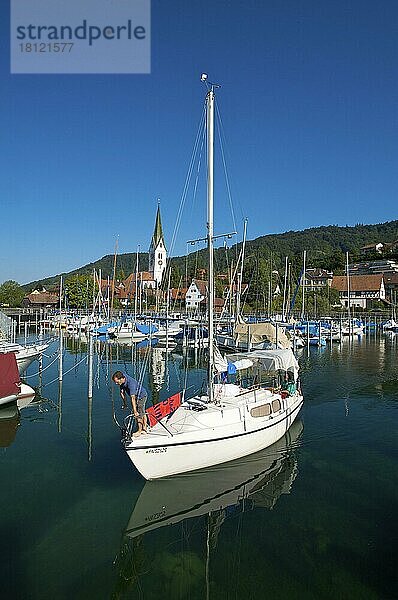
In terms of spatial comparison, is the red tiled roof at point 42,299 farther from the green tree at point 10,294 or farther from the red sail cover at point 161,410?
the red sail cover at point 161,410

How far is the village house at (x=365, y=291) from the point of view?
138725 mm

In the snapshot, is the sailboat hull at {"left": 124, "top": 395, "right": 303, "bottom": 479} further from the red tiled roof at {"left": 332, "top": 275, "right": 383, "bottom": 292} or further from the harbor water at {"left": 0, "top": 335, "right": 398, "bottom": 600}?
the red tiled roof at {"left": 332, "top": 275, "right": 383, "bottom": 292}

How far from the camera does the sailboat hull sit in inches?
578

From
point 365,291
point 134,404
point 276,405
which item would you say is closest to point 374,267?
point 365,291

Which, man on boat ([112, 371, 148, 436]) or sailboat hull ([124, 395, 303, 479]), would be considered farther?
man on boat ([112, 371, 148, 436])

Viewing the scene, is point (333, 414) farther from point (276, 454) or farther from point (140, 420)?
point (140, 420)

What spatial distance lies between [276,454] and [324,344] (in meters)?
51.3

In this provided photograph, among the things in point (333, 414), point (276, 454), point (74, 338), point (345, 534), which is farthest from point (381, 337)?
point (345, 534)

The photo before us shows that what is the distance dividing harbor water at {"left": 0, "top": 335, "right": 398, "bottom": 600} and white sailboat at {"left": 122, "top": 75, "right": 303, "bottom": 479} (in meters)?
0.76

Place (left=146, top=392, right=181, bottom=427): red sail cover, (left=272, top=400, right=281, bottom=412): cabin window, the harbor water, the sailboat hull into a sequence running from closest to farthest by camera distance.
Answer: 1. the harbor water
2. the sailboat hull
3. (left=146, top=392, right=181, bottom=427): red sail cover
4. (left=272, top=400, right=281, bottom=412): cabin window

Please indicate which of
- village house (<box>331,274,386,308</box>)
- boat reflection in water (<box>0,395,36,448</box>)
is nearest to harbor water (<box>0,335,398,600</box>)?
boat reflection in water (<box>0,395,36,448</box>)

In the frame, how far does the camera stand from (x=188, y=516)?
46.6 feet

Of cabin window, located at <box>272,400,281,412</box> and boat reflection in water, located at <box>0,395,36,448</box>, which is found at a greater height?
cabin window, located at <box>272,400,281,412</box>

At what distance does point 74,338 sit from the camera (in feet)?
260
